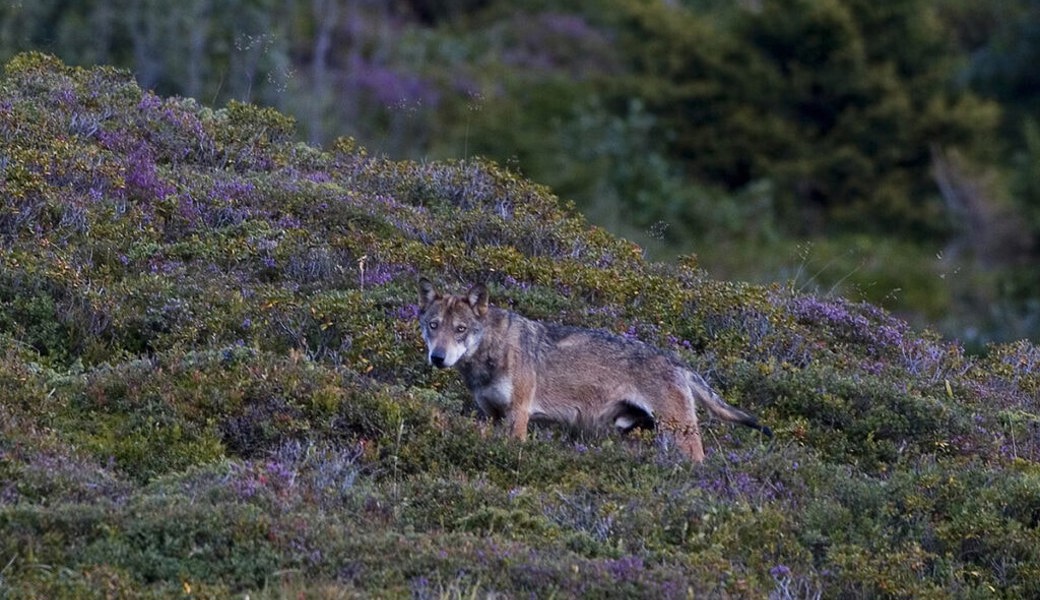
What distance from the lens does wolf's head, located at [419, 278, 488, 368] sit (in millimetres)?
10453

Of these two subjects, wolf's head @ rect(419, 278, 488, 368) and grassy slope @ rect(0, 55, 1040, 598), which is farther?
wolf's head @ rect(419, 278, 488, 368)

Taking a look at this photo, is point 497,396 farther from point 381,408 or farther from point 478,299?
point 381,408

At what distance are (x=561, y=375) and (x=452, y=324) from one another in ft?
2.73

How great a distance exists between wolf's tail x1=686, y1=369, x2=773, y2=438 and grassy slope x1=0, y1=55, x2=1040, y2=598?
0.15m

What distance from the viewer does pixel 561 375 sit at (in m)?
10.8

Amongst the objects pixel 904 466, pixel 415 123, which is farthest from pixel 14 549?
pixel 415 123

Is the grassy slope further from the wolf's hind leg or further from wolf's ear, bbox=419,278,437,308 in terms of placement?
wolf's ear, bbox=419,278,437,308

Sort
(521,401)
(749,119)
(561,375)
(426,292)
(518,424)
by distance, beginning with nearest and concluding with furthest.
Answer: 1. (518,424)
2. (521,401)
3. (561,375)
4. (426,292)
5. (749,119)

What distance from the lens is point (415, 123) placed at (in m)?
36.6

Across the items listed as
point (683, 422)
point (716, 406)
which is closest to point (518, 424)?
point (683, 422)

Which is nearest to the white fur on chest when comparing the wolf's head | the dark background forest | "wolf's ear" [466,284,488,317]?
the wolf's head

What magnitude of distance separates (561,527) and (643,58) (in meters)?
34.2

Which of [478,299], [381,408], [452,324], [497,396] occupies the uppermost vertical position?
[478,299]

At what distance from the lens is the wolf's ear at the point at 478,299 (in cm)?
1073
